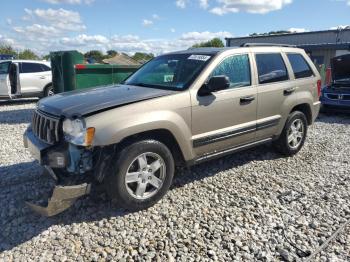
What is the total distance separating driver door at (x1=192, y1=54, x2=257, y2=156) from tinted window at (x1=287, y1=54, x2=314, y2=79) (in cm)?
117

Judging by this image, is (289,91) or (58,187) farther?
(289,91)

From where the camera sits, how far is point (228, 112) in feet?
14.4

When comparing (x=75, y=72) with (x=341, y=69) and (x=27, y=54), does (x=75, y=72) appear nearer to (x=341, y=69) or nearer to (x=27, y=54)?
(x=341, y=69)

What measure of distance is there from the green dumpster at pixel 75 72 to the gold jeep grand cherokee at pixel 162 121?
4.12m

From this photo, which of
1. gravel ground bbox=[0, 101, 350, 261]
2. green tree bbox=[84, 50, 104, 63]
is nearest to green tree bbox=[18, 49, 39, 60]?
green tree bbox=[84, 50, 104, 63]

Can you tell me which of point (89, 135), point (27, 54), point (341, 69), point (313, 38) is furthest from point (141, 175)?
point (27, 54)

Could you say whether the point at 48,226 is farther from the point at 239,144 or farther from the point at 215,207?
the point at 239,144

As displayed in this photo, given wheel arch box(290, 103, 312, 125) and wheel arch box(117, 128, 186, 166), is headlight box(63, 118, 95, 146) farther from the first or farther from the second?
wheel arch box(290, 103, 312, 125)

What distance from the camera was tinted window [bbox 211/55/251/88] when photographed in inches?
173

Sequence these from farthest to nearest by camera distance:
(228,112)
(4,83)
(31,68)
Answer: (31,68)
(4,83)
(228,112)

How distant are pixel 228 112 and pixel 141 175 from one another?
1.48 m

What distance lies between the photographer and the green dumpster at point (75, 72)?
28.6ft

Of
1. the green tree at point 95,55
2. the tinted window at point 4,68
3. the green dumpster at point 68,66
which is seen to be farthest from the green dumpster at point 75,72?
the green tree at point 95,55

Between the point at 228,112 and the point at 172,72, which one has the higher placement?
the point at 172,72
